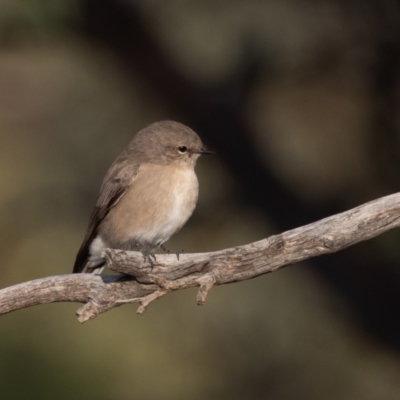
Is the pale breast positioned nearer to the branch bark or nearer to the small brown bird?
the small brown bird

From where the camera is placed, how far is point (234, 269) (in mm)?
3684

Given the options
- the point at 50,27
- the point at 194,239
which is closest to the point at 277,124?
the point at 194,239

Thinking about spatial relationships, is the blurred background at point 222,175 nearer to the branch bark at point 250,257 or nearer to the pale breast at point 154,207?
the pale breast at point 154,207

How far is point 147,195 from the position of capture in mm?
4414

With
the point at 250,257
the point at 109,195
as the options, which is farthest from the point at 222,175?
the point at 250,257

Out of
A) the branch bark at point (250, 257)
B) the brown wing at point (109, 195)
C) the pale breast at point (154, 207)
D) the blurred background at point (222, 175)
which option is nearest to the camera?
the branch bark at point (250, 257)

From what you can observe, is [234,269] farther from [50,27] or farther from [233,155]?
[50,27]

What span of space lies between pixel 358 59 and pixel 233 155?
89cm

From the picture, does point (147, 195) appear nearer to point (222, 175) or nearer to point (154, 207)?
point (154, 207)

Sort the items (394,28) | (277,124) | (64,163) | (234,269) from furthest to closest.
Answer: (64,163) → (277,124) → (394,28) → (234,269)

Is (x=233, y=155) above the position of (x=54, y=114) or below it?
below

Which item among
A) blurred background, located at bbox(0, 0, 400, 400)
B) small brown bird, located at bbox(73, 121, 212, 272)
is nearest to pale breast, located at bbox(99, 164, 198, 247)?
small brown bird, located at bbox(73, 121, 212, 272)

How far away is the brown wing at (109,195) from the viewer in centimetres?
453

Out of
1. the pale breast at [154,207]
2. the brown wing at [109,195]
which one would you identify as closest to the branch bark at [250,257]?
the pale breast at [154,207]
